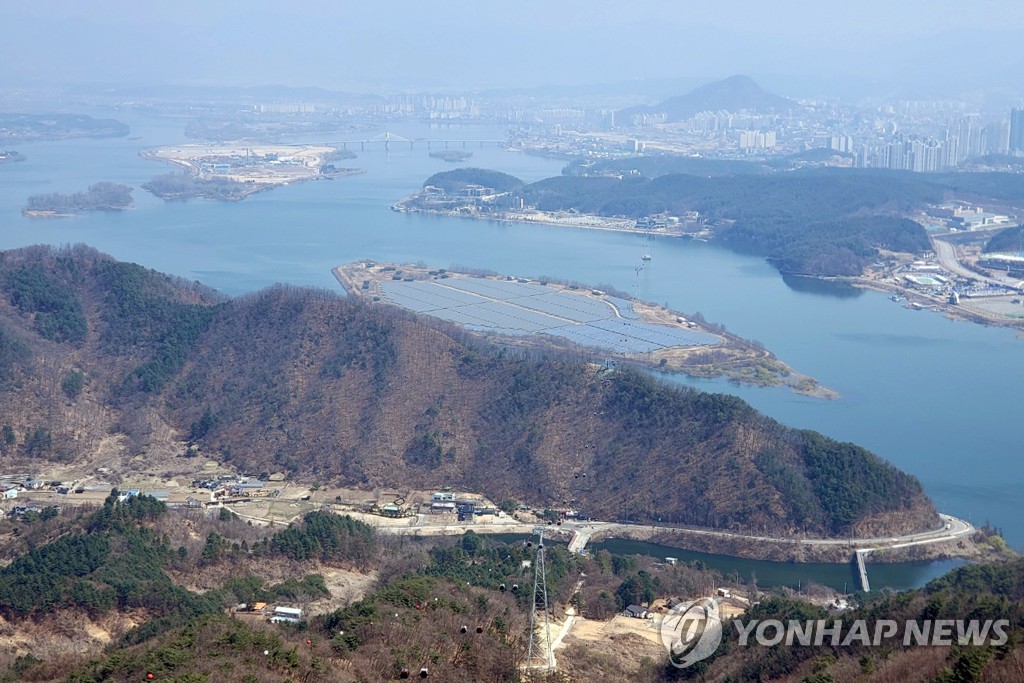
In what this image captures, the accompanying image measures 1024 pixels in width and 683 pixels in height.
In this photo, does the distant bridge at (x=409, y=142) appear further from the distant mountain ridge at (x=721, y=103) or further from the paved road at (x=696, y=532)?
the paved road at (x=696, y=532)

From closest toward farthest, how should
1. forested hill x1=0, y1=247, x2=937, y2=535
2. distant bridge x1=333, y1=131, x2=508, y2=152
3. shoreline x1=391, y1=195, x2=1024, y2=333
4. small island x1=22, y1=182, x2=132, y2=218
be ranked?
Answer: 1. forested hill x1=0, y1=247, x2=937, y2=535
2. shoreline x1=391, y1=195, x2=1024, y2=333
3. small island x1=22, y1=182, x2=132, y2=218
4. distant bridge x1=333, y1=131, x2=508, y2=152

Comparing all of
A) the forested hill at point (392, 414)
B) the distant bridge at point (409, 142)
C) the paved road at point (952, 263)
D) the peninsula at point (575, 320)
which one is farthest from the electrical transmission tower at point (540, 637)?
the distant bridge at point (409, 142)

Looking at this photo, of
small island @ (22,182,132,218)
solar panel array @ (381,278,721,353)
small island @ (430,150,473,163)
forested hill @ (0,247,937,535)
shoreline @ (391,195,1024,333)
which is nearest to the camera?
forested hill @ (0,247,937,535)

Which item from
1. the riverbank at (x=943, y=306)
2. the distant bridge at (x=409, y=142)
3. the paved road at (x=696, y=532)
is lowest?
the paved road at (x=696, y=532)

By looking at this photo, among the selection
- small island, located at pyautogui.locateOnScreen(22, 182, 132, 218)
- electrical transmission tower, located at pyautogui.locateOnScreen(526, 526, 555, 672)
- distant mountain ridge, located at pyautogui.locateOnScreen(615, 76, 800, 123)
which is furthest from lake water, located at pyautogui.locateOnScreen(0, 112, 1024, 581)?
distant mountain ridge, located at pyautogui.locateOnScreen(615, 76, 800, 123)

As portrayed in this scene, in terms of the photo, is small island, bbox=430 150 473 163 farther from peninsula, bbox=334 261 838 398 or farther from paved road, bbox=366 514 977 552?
paved road, bbox=366 514 977 552
